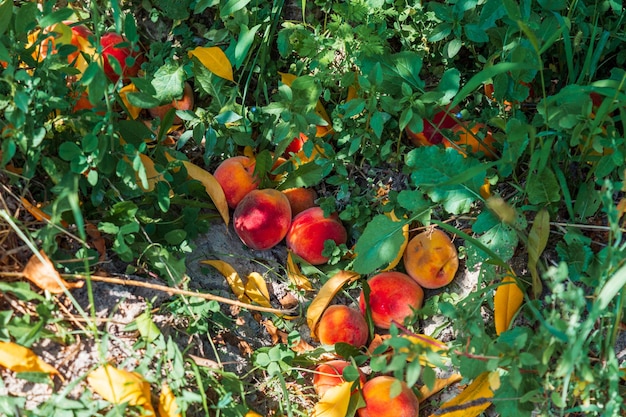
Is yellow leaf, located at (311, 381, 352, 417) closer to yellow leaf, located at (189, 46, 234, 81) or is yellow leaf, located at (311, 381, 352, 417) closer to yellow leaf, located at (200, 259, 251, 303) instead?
yellow leaf, located at (200, 259, 251, 303)

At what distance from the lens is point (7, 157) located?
1.56 meters

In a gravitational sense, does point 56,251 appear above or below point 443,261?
above

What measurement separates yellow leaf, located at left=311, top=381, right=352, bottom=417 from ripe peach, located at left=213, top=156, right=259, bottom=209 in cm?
63

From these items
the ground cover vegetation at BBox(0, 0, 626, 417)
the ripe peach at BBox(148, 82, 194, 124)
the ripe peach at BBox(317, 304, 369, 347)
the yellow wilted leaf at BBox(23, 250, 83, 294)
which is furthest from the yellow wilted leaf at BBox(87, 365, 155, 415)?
the ripe peach at BBox(148, 82, 194, 124)

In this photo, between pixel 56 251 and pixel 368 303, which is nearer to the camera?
pixel 56 251

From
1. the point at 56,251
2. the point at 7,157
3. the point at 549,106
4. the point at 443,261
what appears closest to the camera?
the point at 7,157

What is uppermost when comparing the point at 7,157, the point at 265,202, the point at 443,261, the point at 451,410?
the point at 7,157

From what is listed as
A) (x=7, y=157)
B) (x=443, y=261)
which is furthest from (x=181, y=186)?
(x=443, y=261)

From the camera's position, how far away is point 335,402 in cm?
183

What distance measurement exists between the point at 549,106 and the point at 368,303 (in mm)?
699

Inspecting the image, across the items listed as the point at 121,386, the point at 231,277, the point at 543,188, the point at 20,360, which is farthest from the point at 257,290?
the point at 543,188

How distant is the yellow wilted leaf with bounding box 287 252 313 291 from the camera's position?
2.11 metres

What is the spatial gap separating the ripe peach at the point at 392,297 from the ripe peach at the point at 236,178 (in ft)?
1.46

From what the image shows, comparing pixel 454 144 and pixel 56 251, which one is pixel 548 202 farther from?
pixel 56 251
